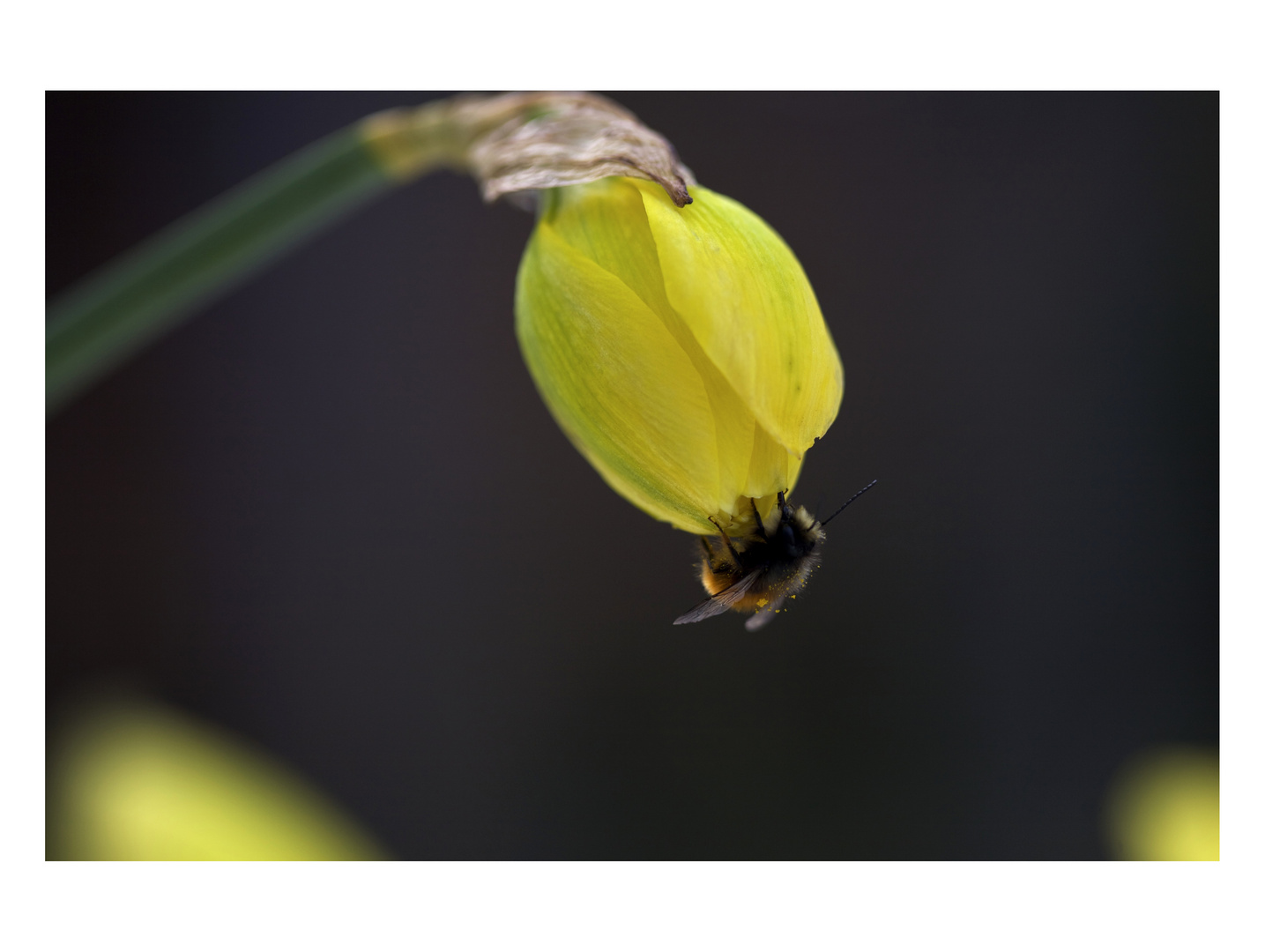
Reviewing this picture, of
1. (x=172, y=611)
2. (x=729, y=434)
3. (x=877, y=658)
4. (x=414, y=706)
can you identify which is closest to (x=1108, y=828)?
(x=729, y=434)

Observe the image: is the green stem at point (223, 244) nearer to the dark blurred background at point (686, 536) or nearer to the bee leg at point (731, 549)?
the bee leg at point (731, 549)

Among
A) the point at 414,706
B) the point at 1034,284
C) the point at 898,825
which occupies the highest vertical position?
the point at 1034,284

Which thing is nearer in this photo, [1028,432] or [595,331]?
[595,331]

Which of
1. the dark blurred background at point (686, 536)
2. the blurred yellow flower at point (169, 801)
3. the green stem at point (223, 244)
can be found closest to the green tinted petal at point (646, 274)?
the green stem at point (223, 244)

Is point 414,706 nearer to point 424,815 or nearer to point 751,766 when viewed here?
point 424,815

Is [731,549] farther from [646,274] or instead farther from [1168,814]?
[1168,814]

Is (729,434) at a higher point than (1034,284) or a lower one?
lower

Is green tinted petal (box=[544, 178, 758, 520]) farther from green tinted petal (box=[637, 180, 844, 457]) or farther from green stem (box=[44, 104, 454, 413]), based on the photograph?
green stem (box=[44, 104, 454, 413])
